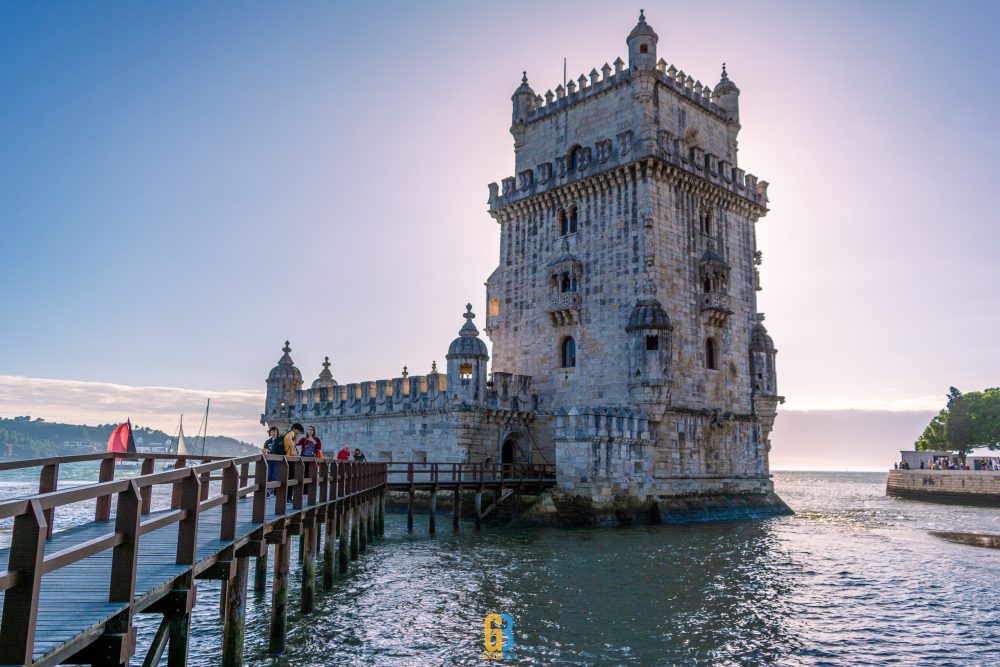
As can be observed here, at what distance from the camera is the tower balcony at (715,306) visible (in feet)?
113

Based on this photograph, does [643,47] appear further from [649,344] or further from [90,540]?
[90,540]

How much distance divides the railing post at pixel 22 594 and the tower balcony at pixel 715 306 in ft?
106

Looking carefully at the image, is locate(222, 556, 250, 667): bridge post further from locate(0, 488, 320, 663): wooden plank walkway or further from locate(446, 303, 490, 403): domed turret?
locate(446, 303, 490, 403): domed turret

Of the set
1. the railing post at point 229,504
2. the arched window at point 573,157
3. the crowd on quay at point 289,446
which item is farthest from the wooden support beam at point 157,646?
the arched window at point 573,157

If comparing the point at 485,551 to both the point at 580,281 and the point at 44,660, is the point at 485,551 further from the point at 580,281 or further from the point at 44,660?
the point at 44,660

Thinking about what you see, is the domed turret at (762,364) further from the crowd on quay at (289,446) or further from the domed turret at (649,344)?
the crowd on quay at (289,446)

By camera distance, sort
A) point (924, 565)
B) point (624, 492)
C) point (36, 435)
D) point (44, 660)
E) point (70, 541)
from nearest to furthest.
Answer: point (44, 660)
point (70, 541)
point (924, 565)
point (624, 492)
point (36, 435)

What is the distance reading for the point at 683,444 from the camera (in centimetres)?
3291

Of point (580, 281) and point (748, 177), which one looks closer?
point (580, 281)

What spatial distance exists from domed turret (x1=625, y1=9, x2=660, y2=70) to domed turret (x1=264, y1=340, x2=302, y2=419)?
90.0ft

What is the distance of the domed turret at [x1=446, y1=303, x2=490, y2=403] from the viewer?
107ft

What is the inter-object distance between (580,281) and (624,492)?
34.6 feet

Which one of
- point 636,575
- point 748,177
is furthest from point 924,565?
point 748,177

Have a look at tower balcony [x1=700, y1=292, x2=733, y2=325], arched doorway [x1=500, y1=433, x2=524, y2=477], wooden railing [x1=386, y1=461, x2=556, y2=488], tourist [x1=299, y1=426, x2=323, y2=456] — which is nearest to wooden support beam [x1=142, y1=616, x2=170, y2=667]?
tourist [x1=299, y1=426, x2=323, y2=456]
